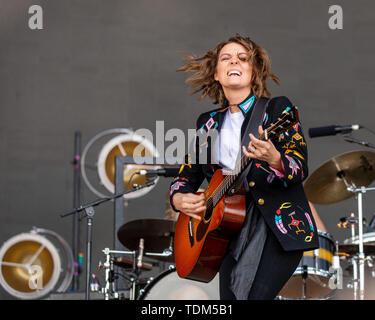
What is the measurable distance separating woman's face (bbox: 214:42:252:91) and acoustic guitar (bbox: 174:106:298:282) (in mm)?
317

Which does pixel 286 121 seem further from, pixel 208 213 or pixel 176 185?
pixel 176 185

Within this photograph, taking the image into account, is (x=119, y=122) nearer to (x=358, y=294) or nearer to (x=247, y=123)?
(x=358, y=294)

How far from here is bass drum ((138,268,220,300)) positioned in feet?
12.8

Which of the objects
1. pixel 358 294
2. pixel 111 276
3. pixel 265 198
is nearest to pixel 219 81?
pixel 265 198

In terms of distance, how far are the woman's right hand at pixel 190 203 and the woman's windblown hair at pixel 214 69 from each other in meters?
0.45

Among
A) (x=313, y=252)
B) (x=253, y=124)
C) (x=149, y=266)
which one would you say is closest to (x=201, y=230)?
(x=253, y=124)

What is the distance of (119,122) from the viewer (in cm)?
681

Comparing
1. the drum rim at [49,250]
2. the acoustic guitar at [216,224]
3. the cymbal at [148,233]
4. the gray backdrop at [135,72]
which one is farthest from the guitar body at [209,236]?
the gray backdrop at [135,72]

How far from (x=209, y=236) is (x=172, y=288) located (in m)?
1.72

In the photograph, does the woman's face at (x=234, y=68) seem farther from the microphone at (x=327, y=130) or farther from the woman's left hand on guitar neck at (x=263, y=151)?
the microphone at (x=327, y=130)

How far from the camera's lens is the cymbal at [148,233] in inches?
169

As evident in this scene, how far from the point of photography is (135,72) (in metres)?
6.95

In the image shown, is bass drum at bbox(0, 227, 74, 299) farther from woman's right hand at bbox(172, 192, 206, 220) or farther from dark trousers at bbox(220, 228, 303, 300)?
dark trousers at bbox(220, 228, 303, 300)
